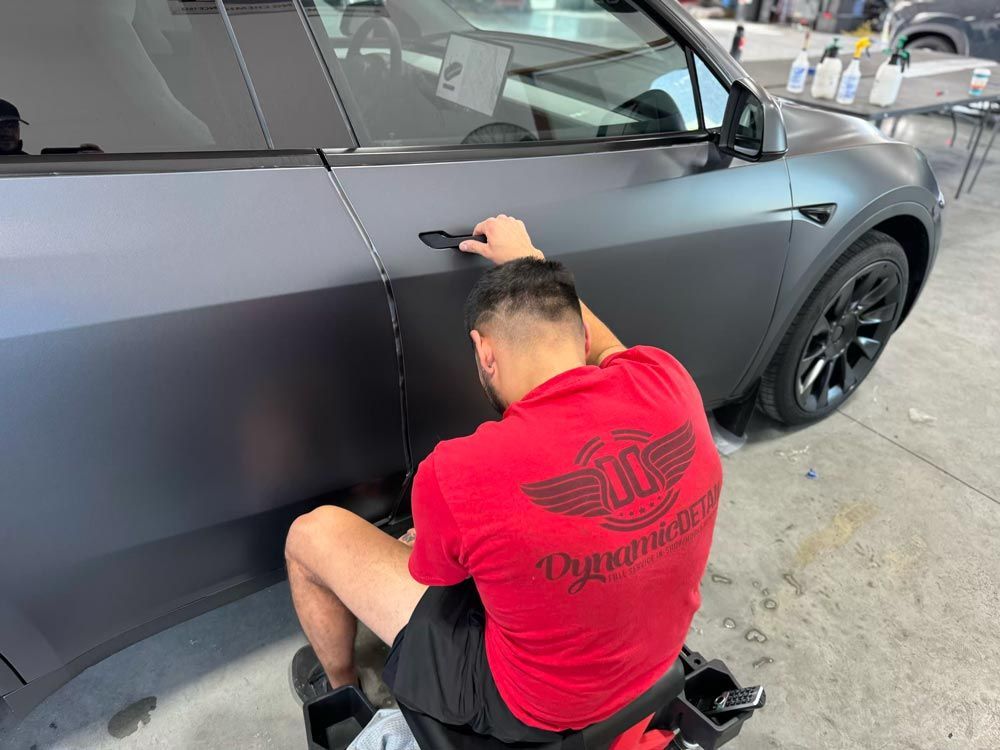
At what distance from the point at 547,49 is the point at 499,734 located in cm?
164

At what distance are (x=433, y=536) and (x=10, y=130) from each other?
0.86m

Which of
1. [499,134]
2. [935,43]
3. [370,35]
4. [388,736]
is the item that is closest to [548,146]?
[499,134]

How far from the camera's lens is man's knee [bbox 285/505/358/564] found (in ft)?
4.04

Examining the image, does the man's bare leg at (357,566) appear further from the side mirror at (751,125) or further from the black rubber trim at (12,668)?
the side mirror at (751,125)

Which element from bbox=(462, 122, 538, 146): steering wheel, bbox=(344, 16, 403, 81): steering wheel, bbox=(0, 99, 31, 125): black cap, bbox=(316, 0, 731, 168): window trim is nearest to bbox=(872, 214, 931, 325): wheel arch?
bbox=(316, 0, 731, 168): window trim

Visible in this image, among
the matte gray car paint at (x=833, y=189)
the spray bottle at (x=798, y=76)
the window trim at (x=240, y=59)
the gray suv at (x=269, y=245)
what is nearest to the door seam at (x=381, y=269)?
the gray suv at (x=269, y=245)

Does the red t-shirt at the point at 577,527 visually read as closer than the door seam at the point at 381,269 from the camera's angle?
Yes

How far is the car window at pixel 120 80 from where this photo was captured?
3.37ft

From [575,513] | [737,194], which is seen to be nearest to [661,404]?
[575,513]

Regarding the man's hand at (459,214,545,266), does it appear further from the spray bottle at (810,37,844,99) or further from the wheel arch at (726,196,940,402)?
the spray bottle at (810,37,844,99)

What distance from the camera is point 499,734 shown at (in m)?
1.03

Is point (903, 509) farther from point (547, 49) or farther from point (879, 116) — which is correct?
point (879, 116)

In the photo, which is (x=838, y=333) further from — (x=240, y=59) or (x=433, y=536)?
(x=240, y=59)

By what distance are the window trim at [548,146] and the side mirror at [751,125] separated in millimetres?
66
